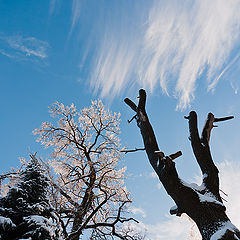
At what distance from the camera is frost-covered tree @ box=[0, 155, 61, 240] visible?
15.1 feet

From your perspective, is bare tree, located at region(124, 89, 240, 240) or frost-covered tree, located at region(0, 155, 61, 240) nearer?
bare tree, located at region(124, 89, 240, 240)

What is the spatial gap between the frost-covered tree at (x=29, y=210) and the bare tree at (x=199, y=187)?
11.2 ft

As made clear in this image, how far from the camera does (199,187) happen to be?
3242 millimetres

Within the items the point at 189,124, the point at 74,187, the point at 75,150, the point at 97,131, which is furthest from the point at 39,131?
the point at 189,124

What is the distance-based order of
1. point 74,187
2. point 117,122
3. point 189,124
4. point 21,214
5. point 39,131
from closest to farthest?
point 189,124, point 21,214, point 74,187, point 39,131, point 117,122

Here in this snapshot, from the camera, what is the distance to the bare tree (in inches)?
101

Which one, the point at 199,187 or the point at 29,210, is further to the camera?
the point at 29,210

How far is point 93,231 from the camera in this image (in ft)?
23.4

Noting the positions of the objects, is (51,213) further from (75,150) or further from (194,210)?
(75,150)

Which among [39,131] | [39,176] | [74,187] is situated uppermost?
[39,131]

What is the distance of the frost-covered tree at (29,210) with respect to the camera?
15.1ft

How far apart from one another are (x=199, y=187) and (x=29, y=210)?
14.8 ft

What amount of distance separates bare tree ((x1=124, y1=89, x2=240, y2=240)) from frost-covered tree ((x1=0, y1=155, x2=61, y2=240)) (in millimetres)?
3406

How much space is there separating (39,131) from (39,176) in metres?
6.36
